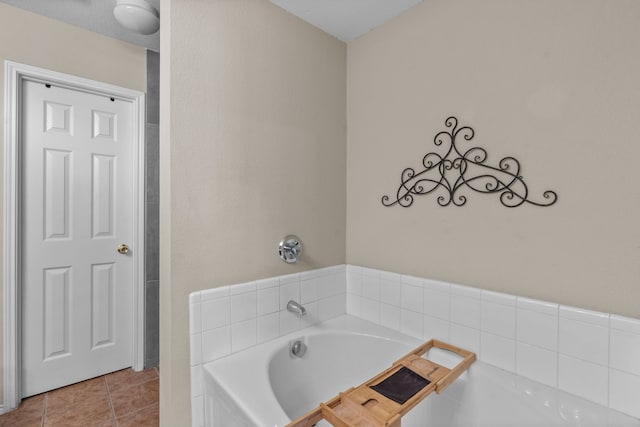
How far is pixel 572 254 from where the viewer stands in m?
1.10

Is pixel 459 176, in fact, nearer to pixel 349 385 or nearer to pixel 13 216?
pixel 349 385

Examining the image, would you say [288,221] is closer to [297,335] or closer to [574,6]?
[297,335]

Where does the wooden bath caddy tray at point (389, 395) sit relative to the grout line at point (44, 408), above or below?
above

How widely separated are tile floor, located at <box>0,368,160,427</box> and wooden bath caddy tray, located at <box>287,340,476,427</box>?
1364 mm

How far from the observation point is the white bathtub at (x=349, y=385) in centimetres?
102

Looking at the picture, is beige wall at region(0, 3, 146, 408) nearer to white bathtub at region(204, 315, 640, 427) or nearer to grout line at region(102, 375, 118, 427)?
grout line at region(102, 375, 118, 427)

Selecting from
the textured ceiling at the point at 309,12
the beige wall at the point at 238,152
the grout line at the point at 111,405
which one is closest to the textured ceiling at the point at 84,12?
the textured ceiling at the point at 309,12

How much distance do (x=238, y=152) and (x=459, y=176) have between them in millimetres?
1027

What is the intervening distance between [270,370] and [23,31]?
94.6 inches

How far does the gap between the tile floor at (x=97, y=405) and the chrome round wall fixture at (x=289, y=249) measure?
1240 millimetres

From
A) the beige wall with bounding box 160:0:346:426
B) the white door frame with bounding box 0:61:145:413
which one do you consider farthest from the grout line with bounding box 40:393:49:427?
the beige wall with bounding box 160:0:346:426

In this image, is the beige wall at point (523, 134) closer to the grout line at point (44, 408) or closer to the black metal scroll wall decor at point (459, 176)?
the black metal scroll wall decor at point (459, 176)

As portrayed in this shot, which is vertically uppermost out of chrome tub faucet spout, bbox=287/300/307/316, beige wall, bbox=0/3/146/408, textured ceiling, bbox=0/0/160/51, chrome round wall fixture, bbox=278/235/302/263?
textured ceiling, bbox=0/0/160/51

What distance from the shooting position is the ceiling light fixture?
163 cm
